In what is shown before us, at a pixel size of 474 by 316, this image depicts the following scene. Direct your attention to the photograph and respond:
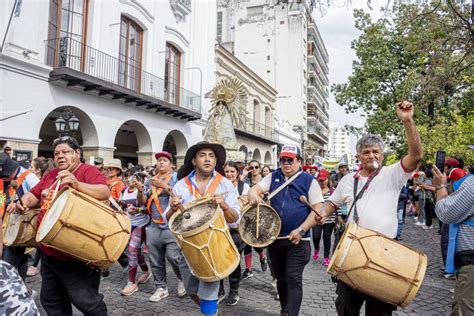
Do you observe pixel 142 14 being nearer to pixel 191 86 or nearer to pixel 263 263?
pixel 191 86

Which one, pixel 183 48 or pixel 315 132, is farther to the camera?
pixel 315 132

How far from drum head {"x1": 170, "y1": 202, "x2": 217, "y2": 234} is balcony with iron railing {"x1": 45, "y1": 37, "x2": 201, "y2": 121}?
1054 centimetres

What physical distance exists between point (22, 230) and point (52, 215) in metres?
1.39

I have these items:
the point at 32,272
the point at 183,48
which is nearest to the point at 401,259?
the point at 32,272

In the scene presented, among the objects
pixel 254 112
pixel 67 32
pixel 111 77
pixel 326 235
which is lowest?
pixel 326 235

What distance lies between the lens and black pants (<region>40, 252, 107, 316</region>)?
3.08 metres

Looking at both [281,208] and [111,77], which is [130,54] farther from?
[281,208]

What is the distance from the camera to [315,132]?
59.4 meters

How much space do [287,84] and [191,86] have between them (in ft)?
102

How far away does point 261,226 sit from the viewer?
158 inches

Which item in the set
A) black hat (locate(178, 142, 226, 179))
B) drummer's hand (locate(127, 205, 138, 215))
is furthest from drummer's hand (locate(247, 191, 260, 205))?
drummer's hand (locate(127, 205, 138, 215))

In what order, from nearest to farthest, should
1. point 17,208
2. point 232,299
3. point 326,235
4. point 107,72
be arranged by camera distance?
point 17,208
point 232,299
point 326,235
point 107,72

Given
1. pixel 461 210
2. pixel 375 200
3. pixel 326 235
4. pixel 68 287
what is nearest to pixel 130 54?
pixel 326 235

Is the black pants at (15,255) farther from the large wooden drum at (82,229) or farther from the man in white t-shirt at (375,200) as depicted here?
the man in white t-shirt at (375,200)
